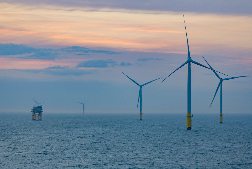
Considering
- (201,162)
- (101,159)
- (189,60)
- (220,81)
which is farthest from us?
(220,81)

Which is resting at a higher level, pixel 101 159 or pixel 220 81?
pixel 220 81

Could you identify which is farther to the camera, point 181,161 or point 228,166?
point 181,161

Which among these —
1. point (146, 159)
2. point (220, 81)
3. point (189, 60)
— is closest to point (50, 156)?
point (146, 159)

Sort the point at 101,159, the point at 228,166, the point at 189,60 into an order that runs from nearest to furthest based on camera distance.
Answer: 1. the point at 228,166
2. the point at 101,159
3. the point at 189,60

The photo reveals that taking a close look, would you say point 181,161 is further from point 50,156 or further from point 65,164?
point 50,156

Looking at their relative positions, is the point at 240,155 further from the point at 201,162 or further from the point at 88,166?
the point at 88,166

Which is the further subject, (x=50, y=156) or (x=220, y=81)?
(x=220, y=81)

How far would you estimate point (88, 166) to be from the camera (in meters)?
43.4

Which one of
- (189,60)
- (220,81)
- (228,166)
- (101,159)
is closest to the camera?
(228,166)

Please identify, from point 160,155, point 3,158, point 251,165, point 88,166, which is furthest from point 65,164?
point 251,165

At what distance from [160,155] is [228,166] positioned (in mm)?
13058

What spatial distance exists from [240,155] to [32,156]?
3334cm

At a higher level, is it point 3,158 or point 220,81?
point 220,81

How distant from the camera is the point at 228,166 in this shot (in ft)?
141
